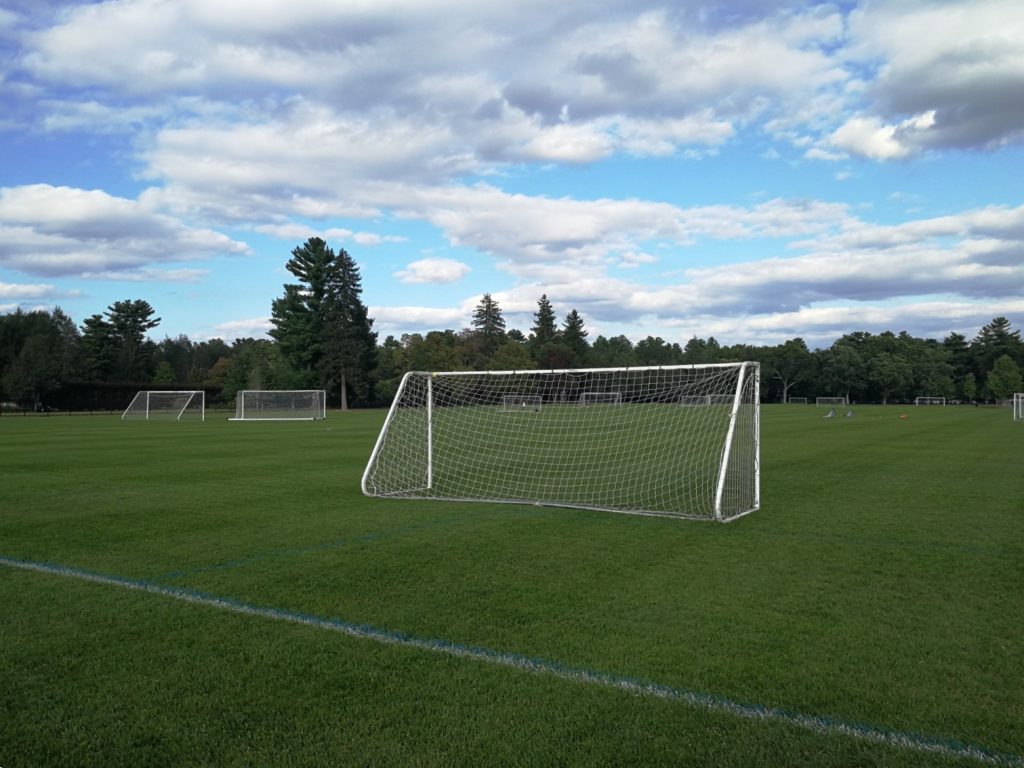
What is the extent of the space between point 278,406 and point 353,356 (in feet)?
75.5

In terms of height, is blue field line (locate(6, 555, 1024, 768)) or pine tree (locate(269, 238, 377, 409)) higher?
pine tree (locate(269, 238, 377, 409))

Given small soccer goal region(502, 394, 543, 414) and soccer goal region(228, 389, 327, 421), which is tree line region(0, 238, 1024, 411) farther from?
small soccer goal region(502, 394, 543, 414)

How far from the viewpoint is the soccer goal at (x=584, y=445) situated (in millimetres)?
10180

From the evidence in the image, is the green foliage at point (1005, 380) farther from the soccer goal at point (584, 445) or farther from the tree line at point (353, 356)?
the soccer goal at point (584, 445)

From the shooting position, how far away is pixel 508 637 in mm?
4590

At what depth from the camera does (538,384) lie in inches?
579

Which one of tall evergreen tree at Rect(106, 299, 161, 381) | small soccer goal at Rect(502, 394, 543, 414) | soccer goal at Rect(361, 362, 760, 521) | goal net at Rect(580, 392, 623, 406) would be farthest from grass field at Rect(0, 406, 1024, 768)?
tall evergreen tree at Rect(106, 299, 161, 381)

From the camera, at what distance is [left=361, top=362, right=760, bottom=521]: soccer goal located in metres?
10.2

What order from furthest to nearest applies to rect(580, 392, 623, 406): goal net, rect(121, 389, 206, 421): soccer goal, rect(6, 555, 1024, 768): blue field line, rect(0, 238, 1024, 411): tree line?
rect(0, 238, 1024, 411): tree line, rect(121, 389, 206, 421): soccer goal, rect(580, 392, 623, 406): goal net, rect(6, 555, 1024, 768): blue field line

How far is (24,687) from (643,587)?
157 inches

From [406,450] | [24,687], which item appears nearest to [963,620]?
[24,687]

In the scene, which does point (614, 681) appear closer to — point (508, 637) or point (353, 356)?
point (508, 637)

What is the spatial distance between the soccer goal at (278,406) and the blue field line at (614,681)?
38.3m

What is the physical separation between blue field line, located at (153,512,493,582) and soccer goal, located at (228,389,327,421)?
116ft
